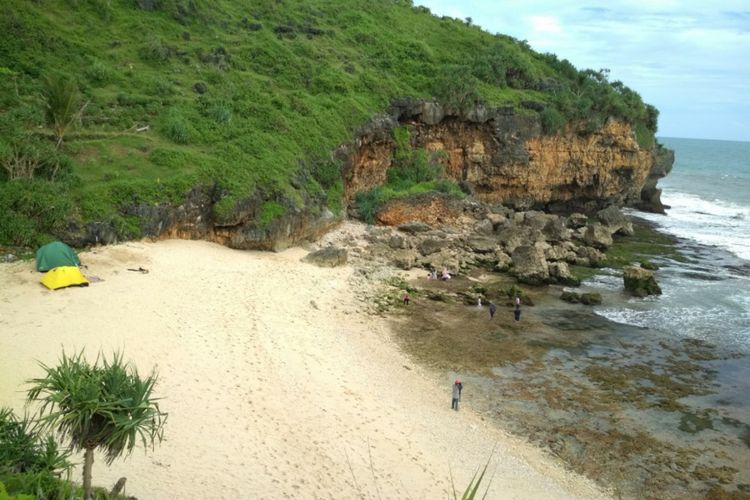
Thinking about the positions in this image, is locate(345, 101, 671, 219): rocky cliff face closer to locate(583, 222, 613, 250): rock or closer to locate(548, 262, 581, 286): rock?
locate(583, 222, 613, 250): rock

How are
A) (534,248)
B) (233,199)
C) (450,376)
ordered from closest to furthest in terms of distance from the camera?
1. (450,376)
2. (233,199)
3. (534,248)

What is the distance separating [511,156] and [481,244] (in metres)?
14.2

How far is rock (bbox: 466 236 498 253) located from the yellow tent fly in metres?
23.5

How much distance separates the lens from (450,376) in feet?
66.1

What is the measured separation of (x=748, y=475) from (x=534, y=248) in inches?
740

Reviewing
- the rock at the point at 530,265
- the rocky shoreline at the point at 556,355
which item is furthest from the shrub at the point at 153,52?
the rock at the point at 530,265

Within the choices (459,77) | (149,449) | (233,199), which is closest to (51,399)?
(149,449)

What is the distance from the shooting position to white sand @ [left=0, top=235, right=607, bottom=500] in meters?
12.9

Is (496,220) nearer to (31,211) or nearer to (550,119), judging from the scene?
(550,119)

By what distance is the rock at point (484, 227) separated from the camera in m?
39.5

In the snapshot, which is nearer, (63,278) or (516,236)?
(63,278)

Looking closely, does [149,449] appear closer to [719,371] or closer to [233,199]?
[233,199]

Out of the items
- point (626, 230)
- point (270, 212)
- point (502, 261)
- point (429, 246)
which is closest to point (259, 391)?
point (270, 212)

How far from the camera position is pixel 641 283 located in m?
30.8
